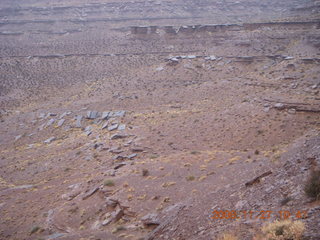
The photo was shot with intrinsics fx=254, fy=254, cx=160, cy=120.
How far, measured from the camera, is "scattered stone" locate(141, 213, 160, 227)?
9045mm

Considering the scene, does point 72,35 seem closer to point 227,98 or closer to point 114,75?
point 114,75

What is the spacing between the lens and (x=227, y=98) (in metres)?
25.4

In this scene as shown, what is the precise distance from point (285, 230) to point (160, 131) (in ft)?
49.4

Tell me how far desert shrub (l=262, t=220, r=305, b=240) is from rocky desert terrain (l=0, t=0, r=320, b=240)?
162 millimetres

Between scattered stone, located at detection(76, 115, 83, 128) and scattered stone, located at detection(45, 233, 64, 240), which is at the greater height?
scattered stone, located at detection(45, 233, 64, 240)

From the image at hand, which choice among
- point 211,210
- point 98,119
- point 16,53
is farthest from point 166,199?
point 16,53

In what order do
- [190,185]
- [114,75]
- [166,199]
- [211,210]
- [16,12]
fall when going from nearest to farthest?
[211,210] → [166,199] → [190,185] → [114,75] → [16,12]

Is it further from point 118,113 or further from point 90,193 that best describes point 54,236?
point 118,113

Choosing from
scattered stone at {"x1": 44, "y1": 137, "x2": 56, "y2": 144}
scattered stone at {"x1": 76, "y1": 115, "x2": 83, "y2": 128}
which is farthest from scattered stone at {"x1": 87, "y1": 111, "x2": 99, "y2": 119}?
scattered stone at {"x1": 44, "y1": 137, "x2": 56, "y2": 144}

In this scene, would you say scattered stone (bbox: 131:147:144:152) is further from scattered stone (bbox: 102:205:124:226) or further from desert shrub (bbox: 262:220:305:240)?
desert shrub (bbox: 262:220:305:240)

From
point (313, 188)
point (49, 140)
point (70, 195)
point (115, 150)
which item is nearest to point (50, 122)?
point (49, 140)

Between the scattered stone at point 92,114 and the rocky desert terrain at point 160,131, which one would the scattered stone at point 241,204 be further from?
the scattered stone at point 92,114

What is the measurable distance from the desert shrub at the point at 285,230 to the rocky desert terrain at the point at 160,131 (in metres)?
0.16

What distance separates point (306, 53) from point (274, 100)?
15314 millimetres
